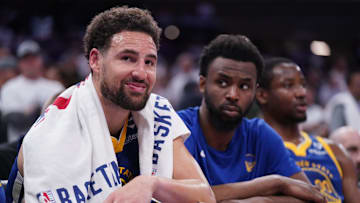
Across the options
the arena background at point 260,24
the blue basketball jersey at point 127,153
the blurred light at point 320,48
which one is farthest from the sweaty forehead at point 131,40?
the blurred light at point 320,48

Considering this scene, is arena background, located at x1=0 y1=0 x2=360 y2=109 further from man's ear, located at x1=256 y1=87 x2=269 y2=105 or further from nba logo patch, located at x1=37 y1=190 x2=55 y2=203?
nba logo patch, located at x1=37 y1=190 x2=55 y2=203

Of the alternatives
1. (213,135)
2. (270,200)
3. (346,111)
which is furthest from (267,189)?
(346,111)

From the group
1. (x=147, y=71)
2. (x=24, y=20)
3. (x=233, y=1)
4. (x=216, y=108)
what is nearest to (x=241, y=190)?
(x=216, y=108)

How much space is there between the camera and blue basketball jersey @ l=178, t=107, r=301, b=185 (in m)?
2.89

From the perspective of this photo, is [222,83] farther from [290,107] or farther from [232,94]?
[290,107]

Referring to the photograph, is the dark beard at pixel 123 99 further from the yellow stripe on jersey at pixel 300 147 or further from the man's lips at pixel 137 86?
the yellow stripe on jersey at pixel 300 147

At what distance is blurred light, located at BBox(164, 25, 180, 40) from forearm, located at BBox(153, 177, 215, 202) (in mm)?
10824

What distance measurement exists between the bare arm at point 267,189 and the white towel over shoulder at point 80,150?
1.44 feet

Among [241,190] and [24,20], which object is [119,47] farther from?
[24,20]

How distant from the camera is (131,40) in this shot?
2.34 meters

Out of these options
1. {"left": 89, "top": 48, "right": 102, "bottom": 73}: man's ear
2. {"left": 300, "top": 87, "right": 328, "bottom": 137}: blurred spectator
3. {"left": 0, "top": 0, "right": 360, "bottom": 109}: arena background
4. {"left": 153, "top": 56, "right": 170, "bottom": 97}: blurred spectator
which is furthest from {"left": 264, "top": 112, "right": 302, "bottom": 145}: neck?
{"left": 0, "top": 0, "right": 360, "bottom": 109}: arena background

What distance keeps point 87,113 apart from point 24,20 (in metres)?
9.69

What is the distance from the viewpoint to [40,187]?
204 centimetres

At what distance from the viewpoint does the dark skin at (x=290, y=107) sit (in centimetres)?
357
